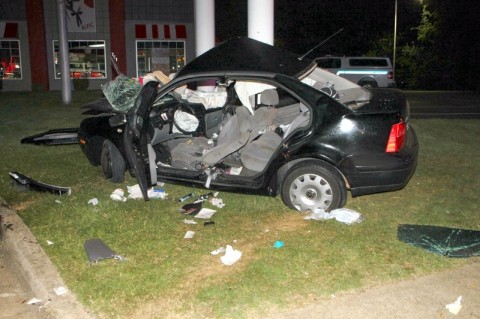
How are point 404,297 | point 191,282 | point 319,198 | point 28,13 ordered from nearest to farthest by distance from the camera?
point 404,297
point 191,282
point 319,198
point 28,13

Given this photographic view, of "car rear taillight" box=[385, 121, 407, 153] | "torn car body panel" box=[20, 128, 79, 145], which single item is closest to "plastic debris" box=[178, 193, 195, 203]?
"car rear taillight" box=[385, 121, 407, 153]

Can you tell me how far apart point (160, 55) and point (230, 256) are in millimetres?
30196

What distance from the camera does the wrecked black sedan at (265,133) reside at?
16.6 ft

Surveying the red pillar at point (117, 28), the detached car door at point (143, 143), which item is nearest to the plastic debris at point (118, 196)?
the detached car door at point (143, 143)

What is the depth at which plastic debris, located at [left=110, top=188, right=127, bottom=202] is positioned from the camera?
19.8 feet

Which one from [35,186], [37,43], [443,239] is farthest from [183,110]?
[37,43]

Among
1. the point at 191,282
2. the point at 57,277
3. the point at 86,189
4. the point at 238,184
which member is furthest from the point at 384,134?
the point at 86,189

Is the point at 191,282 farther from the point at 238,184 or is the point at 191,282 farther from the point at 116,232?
the point at 238,184

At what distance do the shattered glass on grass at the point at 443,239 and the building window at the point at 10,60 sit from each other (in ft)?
101

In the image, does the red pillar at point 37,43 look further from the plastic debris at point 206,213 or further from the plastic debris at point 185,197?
the plastic debris at point 206,213

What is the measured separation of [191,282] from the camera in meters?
3.92

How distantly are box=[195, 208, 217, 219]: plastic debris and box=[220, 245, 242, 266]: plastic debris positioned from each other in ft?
3.28

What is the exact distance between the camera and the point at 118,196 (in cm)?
611

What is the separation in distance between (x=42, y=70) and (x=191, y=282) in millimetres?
30669
